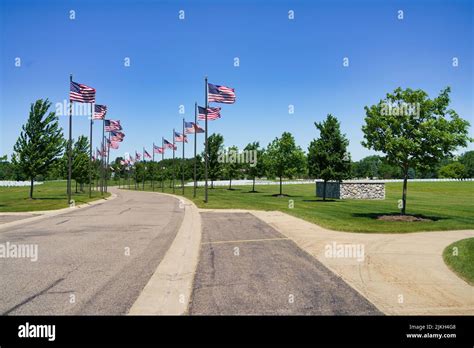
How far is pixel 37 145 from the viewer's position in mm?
38781

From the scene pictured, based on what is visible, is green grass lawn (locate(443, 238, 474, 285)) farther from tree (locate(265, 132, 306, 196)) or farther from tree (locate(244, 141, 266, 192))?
tree (locate(244, 141, 266, 192))

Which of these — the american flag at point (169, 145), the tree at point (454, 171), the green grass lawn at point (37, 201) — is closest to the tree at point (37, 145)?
the green grass lawn at point (37, 201)

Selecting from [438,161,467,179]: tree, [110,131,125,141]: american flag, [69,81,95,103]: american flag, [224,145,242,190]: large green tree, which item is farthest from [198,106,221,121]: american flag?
[438,161,467,179]: tree

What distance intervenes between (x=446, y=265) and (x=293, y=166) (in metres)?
33.6

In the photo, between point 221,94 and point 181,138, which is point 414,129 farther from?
point 181,138

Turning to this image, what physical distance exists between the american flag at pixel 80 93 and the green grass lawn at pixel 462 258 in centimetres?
2604

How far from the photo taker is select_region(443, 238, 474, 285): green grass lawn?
883 cm

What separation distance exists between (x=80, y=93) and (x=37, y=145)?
14358 millimetres

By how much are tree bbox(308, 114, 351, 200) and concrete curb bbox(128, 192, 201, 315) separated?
26.6 meters

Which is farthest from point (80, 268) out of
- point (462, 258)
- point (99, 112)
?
point (99, 112)

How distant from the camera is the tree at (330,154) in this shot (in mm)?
37281

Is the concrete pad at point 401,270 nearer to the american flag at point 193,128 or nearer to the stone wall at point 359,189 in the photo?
the american flag at point 193,128

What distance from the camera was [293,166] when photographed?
43094mm
